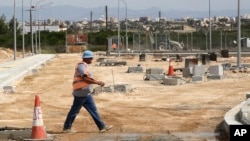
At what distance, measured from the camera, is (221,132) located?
14102 mm

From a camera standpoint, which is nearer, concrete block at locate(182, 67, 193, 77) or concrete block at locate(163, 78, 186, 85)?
concrete block at locate(163, 78, 186, 85)

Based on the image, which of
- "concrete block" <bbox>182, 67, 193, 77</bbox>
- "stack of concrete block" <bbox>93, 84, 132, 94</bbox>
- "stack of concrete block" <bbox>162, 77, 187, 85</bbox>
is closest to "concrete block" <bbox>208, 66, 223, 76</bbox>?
"concrete block" <bbox>182, 67, 193, 77</bbox>

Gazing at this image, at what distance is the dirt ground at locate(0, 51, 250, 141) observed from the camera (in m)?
14.6

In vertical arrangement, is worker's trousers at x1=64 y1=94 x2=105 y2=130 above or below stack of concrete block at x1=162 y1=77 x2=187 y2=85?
above

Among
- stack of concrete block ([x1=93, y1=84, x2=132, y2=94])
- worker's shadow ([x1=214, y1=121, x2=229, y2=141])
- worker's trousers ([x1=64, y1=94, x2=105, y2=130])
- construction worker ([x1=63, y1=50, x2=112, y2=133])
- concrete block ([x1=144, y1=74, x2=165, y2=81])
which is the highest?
construction worker ([x1=63, y1=50, x2=112, y2=133])

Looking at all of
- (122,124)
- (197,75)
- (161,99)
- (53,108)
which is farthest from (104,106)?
(197,75)

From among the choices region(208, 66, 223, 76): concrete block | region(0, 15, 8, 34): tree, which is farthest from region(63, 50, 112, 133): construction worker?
region(0, 15, 8, 34): tree

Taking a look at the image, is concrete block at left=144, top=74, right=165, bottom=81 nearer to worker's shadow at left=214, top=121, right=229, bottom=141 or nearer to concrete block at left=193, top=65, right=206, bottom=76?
concrete block at left=193, top=65, right=206, bottom=76

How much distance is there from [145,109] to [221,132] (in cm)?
509

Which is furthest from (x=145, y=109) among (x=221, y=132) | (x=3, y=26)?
(x=3, y=26)

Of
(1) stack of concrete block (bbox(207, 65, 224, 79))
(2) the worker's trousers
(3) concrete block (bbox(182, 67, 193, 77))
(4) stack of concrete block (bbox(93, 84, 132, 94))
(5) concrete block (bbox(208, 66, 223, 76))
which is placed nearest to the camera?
(2) the worker's trousers

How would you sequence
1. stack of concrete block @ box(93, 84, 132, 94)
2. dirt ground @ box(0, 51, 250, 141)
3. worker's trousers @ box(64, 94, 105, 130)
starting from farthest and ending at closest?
stack of concrete block @ box(93, 84, 132, 94)
dirt ground @ box(0, 51, 250, 141)
worker's trousers @ box(64, 94, 105, 130)

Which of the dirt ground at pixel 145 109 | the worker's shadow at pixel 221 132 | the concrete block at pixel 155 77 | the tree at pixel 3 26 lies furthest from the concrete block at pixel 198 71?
the tree at pixel 3 26

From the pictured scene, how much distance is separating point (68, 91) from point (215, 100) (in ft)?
22.1
